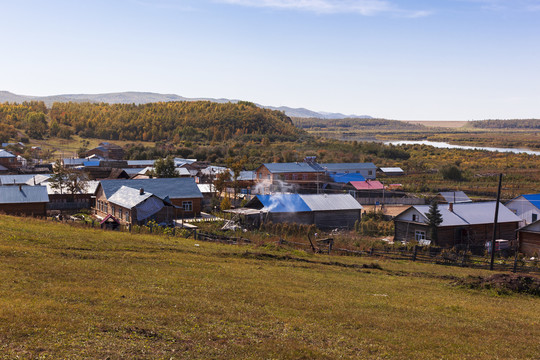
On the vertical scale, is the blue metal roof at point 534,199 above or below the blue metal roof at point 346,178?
above

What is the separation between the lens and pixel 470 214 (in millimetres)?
37844

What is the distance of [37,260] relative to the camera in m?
15.4

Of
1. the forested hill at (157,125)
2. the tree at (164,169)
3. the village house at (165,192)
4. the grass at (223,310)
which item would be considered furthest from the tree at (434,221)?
the forested hill at (157,125)

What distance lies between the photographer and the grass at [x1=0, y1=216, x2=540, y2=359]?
9.56 m

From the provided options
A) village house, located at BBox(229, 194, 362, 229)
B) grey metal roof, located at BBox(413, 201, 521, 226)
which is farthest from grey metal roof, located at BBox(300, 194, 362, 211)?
grey metal roof, located at BBox(413, 201, 521, 226)

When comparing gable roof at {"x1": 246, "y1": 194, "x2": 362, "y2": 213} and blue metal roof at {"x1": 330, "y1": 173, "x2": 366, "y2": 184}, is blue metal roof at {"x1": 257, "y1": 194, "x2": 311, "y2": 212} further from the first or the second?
blue metal roof at {"x1": 330, "y1": 173, "x2": 366, "y2": 184}

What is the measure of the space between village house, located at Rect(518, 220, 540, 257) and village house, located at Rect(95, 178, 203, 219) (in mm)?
26640

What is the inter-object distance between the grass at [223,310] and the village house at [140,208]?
18056 millimetres

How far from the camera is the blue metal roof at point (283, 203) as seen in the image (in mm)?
40375

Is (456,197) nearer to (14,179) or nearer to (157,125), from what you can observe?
(14,179)

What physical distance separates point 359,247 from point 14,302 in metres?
22.8

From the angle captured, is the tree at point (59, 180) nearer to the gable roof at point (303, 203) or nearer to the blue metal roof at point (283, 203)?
the gable roof at point (303, 203)

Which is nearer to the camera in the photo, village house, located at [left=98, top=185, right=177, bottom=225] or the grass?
the grass

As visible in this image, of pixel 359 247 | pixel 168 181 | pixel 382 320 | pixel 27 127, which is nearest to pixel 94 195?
pixel 168 181
